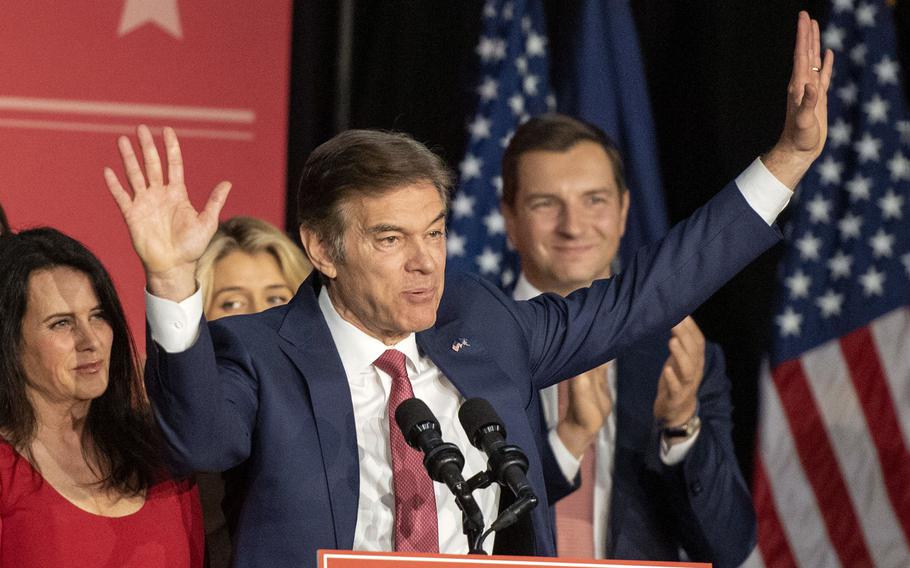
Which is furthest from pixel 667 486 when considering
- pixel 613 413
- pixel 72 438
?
pixel 72 438

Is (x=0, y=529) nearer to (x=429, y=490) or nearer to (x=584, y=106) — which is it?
(x=429, y=490)

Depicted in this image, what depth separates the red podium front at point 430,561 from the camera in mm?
1544

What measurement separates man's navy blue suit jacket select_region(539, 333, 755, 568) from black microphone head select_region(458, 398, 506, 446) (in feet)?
3.48

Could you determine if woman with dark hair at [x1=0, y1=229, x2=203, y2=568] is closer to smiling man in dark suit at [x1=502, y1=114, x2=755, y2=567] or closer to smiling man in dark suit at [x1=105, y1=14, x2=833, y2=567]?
smiling man in dark suit at [x1=105, y1=14, x2=833, y2=567]

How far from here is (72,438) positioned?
86.1 inches

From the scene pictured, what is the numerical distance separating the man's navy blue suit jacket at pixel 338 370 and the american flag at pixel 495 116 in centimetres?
163

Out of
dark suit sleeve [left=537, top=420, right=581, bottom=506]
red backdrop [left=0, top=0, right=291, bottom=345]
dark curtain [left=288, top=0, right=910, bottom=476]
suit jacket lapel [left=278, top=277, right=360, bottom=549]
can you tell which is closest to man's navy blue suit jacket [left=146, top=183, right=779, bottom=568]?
suit jacket lapel [left=278, top=277, right=360, bottom=549]

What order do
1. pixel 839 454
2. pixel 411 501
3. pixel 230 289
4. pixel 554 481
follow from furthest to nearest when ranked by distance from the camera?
pixel 839 454
pixel 230 289
pixel 554 481
pixel 411 501

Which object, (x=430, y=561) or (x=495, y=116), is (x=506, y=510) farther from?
(x=495, y=116)

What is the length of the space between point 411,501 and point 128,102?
1.96 meters

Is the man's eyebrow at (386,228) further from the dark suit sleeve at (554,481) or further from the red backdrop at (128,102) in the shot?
the red backdrop at (128,102)

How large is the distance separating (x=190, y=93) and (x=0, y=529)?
1.86 m

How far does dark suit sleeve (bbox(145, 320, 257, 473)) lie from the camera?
5.75 ft

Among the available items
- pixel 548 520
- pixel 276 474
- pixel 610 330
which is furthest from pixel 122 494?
pixel 610 330
